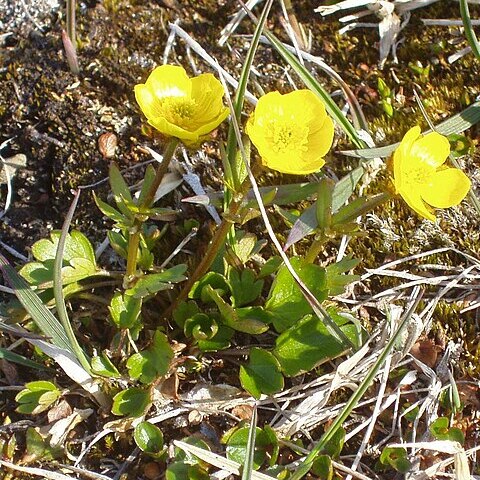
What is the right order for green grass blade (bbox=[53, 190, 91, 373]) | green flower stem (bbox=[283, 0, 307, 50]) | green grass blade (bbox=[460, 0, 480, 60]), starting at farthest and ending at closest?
green flower stem (bbox=[283, 0, 307, 50]) < green grass blade (bbox=[460, 0, 480, 60]) < green grass blade (bbox=[53, 190, 91, 373])

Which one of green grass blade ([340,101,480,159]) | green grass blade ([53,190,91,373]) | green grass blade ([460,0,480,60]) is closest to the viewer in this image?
green grass blade ([53,190,91,373])

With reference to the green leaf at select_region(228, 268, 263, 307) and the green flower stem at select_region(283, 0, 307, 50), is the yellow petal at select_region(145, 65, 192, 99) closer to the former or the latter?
the green leaf at select_region(228, 268, 263, 307)

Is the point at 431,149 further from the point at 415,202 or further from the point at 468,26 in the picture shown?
the point at 468,26

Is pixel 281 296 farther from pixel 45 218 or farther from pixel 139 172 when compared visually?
pixel 45 218

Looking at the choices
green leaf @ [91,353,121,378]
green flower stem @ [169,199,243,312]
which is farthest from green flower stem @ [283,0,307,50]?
green leaf @ [91,353,121,378]

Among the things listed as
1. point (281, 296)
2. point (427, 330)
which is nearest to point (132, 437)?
point (281, 296)

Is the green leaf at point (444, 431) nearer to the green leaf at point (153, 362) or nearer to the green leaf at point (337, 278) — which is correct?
the green leaf at point (337, 278)
